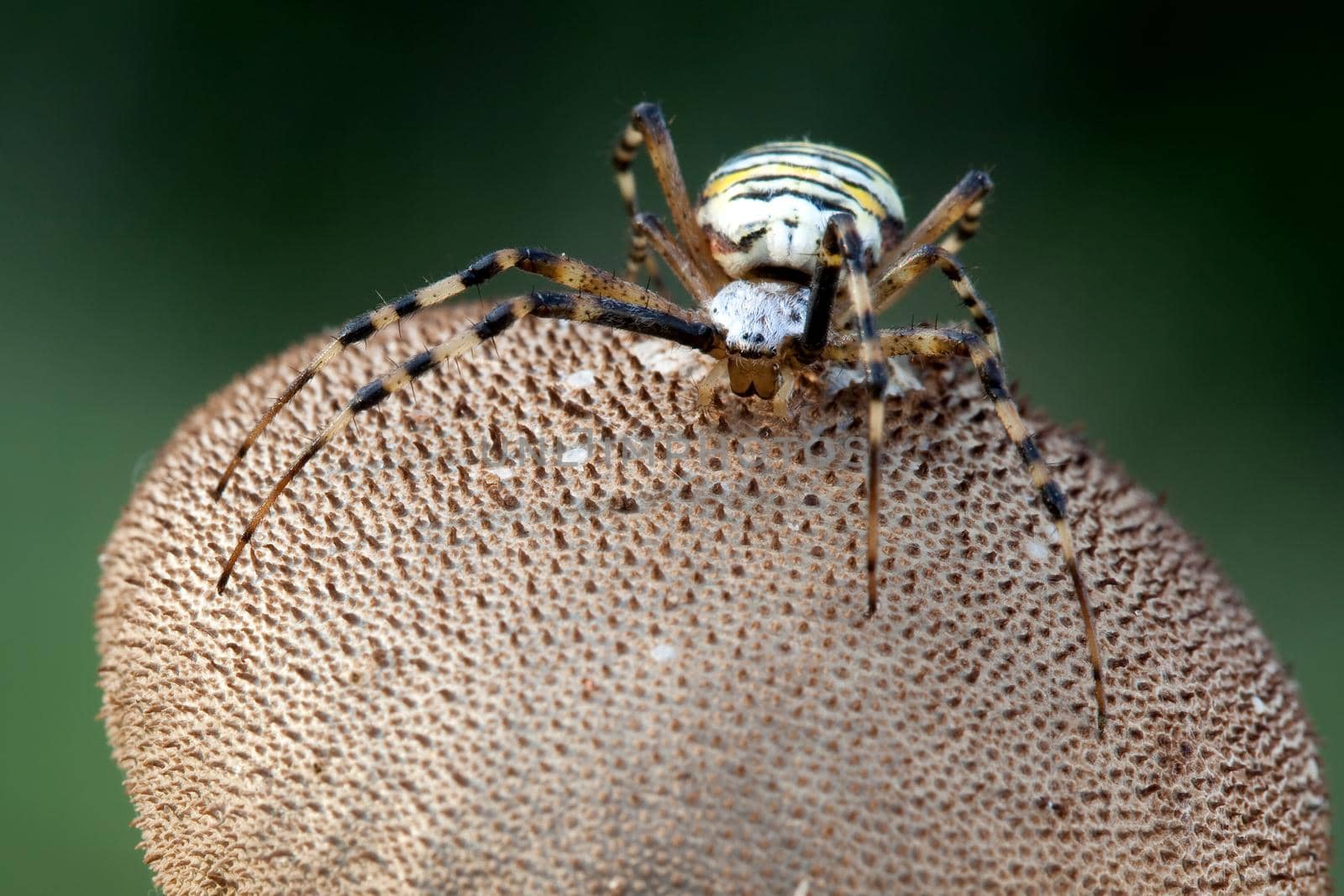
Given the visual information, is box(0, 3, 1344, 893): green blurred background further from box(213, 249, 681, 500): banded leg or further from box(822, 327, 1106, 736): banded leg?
box(822, 327, 1106, 736): banded leg

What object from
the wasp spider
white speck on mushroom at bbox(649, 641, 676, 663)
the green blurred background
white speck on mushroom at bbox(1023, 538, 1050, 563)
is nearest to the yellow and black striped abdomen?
the wasp spider

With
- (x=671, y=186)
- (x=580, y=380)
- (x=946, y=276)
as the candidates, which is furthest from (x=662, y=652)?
(x=671, y=186)

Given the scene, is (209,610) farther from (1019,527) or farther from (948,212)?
(948,212)

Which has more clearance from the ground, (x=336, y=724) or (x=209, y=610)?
(x=209, y=610)

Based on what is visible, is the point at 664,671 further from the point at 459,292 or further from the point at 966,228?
the point at 966,228

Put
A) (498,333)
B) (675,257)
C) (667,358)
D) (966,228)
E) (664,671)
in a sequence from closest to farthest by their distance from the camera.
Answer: (664,671), (498,333), (667,358), (675,257), (966,228)

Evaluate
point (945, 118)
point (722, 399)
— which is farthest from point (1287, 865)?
point (945, 118)
